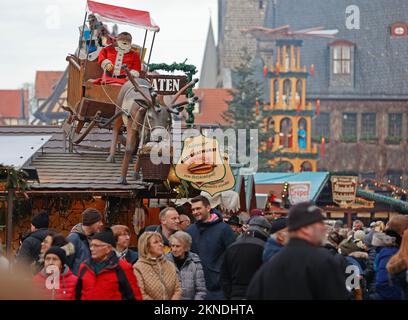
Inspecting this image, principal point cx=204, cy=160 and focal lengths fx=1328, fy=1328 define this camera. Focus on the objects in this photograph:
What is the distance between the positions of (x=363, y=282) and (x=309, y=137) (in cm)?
6713

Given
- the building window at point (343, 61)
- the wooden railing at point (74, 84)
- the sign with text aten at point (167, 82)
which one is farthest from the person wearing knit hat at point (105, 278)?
the building window at point (343, 61)

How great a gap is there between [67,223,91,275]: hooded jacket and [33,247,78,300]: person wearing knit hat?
2.74ft

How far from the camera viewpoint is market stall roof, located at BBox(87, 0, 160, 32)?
71.4 ft

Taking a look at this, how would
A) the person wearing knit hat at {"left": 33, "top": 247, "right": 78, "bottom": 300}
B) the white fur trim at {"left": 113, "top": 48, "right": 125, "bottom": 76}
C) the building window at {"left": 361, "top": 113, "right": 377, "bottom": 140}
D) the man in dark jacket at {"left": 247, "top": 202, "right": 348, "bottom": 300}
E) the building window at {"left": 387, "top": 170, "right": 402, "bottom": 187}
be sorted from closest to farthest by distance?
the man in dark jacket at {"left": 247, "top": 202, "right": 348, "bottom": 300} < the person wearing knit hat at {"left": 33, "top": 247, "right": 78, "bottom": 300} < the white fur trim at {"left": 113, "top": 48, "right": 125, "bottom": 76} < the building window at {"left": 387, "top": 170, "right": 402, "bottom": 187} < the building window at {"left": 361, "top": 113, "right": 377, "bottom": 140}

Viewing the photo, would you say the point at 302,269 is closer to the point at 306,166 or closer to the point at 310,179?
the point at 310,179

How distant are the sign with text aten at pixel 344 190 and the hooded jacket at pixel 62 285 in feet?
105

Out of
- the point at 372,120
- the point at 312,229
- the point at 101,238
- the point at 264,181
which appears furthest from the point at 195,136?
the point at 372,120

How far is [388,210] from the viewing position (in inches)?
2095

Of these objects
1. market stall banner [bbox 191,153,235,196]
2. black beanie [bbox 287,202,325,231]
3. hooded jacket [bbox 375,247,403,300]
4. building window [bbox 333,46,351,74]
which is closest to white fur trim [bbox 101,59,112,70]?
market stall banner [bbox 191,153,235,196]

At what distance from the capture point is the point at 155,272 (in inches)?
459

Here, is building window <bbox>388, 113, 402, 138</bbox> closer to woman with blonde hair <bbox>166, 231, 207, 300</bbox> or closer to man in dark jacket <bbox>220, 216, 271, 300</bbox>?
woman with blonde hair <bbox>166, 231, 207, 300</bbox>

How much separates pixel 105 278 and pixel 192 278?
1820 millimetres

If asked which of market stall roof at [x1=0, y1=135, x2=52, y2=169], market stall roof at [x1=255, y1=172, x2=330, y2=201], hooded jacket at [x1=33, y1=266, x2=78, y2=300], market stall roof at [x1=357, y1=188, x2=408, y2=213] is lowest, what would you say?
market stall roof at [x1=357, y1=188, x2=408, y2=213]
